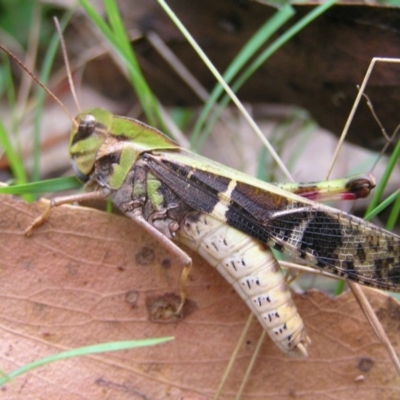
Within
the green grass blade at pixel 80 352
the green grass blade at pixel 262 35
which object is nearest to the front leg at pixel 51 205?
the green grass blade at pixel 80 352

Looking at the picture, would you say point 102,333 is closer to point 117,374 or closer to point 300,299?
point 117,374

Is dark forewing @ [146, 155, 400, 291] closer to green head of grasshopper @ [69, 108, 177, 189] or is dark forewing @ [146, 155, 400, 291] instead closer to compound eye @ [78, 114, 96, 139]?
green head of grasshopper @ [69, 108, 177, 189]

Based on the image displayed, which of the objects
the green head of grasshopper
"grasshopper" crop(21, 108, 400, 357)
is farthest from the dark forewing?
the green head of grasshopper

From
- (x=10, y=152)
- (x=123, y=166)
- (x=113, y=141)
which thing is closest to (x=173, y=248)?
(x=123, y=166)

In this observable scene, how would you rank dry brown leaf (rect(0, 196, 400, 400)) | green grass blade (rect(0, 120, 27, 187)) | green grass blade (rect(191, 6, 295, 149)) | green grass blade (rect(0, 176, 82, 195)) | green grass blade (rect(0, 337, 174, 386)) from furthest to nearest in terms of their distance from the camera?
green grass blade (rect(191, 6, 295, 149)) < green grass blade (rect(0, 120, 27, 187)) < green grass blade (rect(0, 176, 82, 195)) < dry brown leaf (rect(0, 196, 400, 400)) < green grass blade (rect(0, 337, 174, 386))

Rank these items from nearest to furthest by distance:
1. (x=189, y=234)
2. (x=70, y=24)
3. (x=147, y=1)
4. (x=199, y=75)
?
(x=189, y=234), (x=147, y=1), (x=199, y=75), (x=70, y=24)

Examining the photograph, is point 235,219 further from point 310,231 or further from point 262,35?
point 262,35

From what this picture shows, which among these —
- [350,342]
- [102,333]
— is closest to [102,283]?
[102,333]
